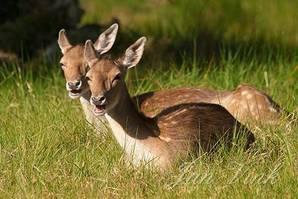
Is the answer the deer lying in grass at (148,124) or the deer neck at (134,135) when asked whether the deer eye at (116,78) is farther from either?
the deer neck at (134,135)

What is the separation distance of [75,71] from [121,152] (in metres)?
1.06

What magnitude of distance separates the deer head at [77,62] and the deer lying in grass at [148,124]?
516mm

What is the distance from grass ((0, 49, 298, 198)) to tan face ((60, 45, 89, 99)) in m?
0.25

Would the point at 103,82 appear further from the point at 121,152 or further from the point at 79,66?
the point at 79,66

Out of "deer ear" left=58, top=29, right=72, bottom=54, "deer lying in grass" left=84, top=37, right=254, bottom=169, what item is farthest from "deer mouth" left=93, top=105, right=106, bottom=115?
"deer ear" left=58, top=29, right=72, bottom=54

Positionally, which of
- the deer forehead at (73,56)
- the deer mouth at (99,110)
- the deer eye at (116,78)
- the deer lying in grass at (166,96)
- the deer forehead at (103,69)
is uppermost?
the deer forehead at (103,69)

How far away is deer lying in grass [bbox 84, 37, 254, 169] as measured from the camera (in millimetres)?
7512

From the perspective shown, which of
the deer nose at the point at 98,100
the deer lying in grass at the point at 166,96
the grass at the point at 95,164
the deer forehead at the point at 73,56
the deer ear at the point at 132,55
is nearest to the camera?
the grass at the point at 95,164

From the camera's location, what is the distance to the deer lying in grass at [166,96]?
8.52 meters

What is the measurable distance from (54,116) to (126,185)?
173cm

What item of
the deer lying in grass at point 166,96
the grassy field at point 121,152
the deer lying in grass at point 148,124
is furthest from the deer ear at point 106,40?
the deer lying in grass at point 148,124

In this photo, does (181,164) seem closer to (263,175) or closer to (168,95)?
(263,175)

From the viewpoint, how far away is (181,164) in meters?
7.44

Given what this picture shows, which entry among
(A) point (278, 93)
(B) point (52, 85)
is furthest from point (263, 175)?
(B) point (52, 85)
